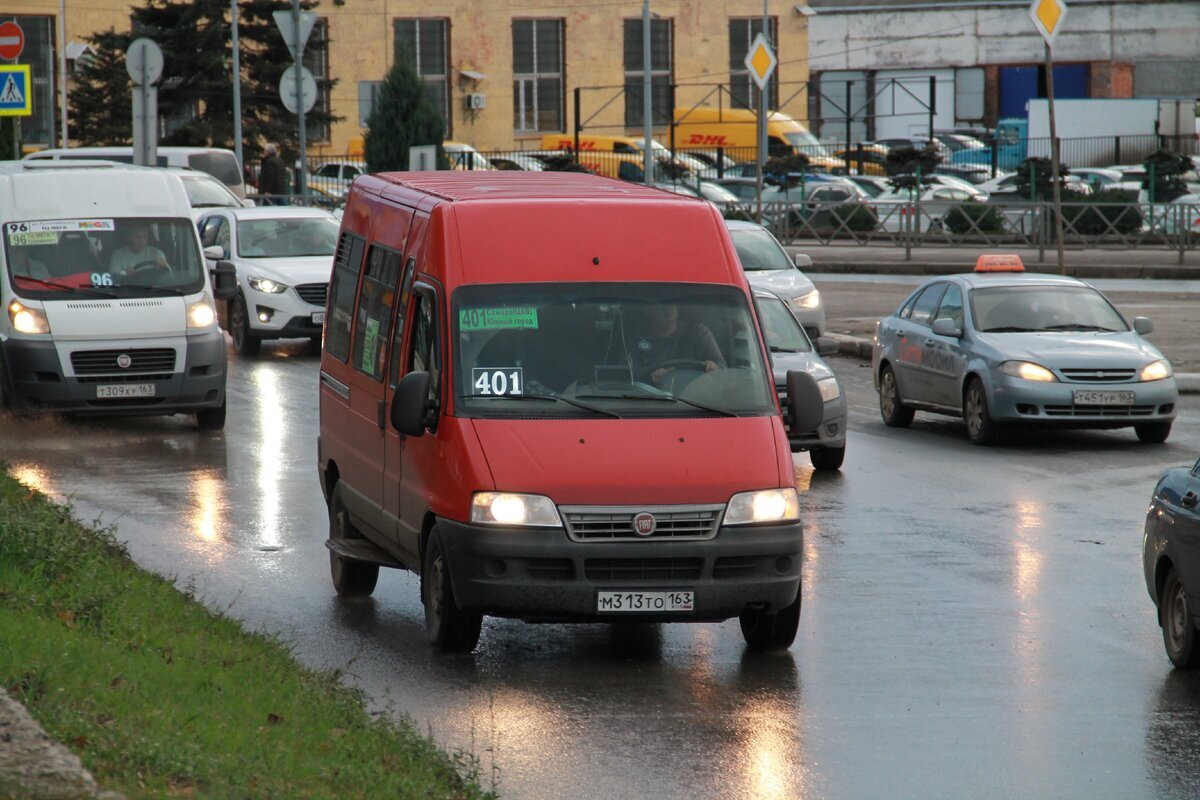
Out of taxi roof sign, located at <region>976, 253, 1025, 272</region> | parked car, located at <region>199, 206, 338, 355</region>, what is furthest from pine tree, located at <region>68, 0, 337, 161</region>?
taxi roof sign, located at <region>976, 253, 1025, 272</region>

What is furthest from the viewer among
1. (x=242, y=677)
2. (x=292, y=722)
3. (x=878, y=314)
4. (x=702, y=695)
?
(x=878, y=314)

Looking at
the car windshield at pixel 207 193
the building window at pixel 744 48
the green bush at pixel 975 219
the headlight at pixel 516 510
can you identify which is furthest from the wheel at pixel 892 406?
the building window at pixel 744 48

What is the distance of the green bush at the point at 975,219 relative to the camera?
40844 millimetres

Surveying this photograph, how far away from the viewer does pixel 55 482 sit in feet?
47.8

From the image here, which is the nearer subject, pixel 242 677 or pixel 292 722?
pixel 292 722

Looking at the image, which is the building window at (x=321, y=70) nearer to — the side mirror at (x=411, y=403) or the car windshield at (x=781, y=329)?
the car windshield at (x=781, y=329)

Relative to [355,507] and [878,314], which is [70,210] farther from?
[878,314]

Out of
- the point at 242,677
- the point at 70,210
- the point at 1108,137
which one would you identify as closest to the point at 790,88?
the point at 1108,137

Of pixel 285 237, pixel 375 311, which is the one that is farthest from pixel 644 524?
pixel 285 237

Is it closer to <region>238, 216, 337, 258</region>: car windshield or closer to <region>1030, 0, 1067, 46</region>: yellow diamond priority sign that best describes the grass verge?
<region>238, 216, 337, 258</region>: car windshield

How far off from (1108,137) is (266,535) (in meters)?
49.8

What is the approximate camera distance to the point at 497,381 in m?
9.07

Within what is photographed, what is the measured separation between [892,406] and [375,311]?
9.13 meters

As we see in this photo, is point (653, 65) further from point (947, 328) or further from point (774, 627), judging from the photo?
point (774, 627)
